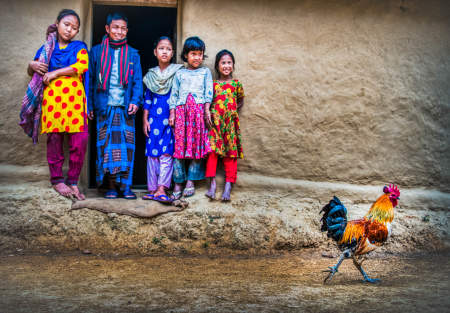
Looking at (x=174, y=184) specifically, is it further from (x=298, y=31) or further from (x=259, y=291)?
(x=298, y=31)

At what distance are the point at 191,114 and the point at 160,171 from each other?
623mm

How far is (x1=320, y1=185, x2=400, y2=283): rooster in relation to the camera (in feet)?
10.5

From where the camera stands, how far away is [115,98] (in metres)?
4.09

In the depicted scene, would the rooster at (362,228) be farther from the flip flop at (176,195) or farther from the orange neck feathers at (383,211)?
the flip flop at (176,195)

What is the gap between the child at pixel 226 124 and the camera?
4.12 meters

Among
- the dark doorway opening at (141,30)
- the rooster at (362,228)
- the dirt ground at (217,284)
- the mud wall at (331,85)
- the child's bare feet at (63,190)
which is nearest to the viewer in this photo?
the dirt ground at (217,284)

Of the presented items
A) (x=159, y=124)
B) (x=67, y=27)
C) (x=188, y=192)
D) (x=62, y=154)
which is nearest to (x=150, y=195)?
(x=188, y=192)

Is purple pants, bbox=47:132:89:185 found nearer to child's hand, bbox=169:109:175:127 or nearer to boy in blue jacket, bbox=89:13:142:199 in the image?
boy in blue jacket, bbox=89:13:142:199

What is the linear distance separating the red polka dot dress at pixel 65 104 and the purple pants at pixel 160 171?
0.73m

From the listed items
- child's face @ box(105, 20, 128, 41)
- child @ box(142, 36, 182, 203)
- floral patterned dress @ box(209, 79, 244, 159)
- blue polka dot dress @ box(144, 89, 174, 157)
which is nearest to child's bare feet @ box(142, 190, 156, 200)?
child @ box(142, 36, 182, 203)

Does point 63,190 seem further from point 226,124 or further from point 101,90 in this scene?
point 226,124

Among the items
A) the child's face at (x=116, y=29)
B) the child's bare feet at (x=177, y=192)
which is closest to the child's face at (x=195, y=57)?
the child's face at (x=116, y=29)

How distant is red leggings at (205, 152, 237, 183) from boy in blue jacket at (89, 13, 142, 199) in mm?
751

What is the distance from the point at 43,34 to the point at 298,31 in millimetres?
2460
